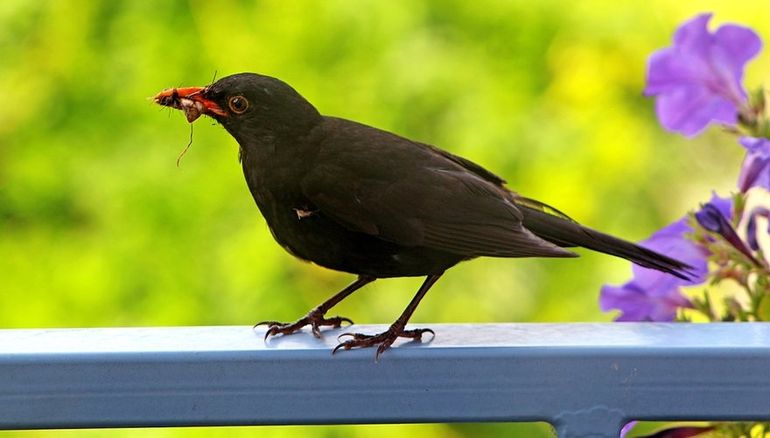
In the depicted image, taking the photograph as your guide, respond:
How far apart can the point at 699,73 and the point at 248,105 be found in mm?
560

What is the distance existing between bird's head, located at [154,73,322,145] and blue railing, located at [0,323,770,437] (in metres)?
0.46

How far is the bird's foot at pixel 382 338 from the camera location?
139 cm

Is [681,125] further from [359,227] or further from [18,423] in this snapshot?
[18,423]

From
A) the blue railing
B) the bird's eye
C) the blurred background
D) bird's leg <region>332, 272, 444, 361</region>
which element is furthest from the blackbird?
the blurred background

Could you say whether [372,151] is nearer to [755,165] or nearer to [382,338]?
[382,338]

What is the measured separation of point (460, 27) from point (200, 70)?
548 mm

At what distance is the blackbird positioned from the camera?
1.69m

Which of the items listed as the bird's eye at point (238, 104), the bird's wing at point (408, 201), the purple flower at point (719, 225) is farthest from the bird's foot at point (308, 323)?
the purple flower at point (719, 225)

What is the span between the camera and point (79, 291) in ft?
8.97

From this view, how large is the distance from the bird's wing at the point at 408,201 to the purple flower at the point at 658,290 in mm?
111

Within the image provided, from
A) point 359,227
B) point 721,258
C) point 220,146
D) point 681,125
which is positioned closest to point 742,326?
point 721,258

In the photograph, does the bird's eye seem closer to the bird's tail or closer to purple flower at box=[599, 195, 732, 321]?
the bird's tail

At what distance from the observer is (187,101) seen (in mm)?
1659

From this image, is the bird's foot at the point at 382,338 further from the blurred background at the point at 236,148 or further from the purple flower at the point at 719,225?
the blurred background at the point at 236,148
